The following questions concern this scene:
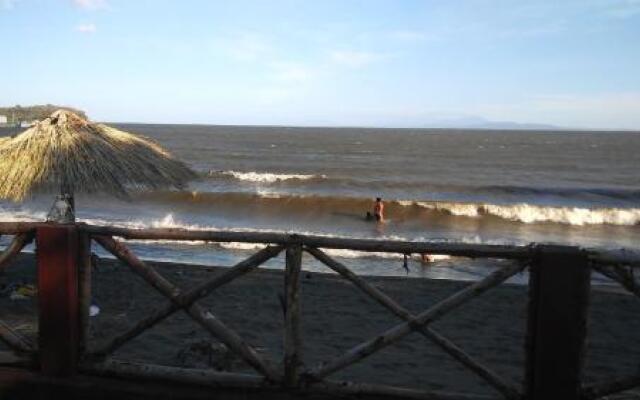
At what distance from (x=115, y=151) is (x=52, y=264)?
15.1ft

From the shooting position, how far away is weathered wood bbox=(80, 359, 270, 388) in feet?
11.6

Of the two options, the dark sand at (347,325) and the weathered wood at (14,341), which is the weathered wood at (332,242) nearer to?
the weathered wood at (14,341)

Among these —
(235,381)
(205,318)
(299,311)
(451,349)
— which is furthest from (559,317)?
(205,318)

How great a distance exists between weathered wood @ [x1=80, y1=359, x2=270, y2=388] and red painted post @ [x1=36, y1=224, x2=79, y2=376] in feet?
0.50

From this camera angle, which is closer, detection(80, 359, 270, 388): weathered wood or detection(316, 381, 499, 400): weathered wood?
detection(316, 381, 499, 400): weathered wood

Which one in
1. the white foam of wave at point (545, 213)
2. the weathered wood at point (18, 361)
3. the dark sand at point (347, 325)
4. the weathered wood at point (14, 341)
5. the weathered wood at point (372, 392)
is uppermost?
the weathered wood at point (14, 341)

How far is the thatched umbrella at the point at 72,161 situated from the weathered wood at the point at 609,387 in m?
6.13

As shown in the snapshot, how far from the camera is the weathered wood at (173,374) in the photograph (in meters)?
3.55

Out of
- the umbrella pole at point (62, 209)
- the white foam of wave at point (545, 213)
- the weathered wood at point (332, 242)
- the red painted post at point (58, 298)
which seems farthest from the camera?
the white foam of wave at point (545, 213)

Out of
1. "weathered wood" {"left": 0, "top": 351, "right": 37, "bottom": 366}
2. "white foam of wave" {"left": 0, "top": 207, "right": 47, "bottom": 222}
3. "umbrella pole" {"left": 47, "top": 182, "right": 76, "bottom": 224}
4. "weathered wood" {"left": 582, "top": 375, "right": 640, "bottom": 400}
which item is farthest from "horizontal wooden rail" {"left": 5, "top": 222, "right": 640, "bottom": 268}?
"white foam of wave" {"left": 0, "top": 207, "right": 47, "bottom": 222}

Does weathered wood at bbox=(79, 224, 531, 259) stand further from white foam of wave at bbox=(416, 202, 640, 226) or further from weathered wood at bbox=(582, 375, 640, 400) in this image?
white foam of wave at bbox=(416, 202, 640, 226)

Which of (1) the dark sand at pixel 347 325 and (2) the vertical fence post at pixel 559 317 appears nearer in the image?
(2) the vertical fence post at pixel 559 317

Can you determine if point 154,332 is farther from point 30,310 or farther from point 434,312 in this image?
point 434,312

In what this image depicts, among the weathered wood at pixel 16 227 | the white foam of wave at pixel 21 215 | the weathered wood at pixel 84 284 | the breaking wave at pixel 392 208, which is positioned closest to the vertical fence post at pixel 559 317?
the weathered wood at pixel 84 284
